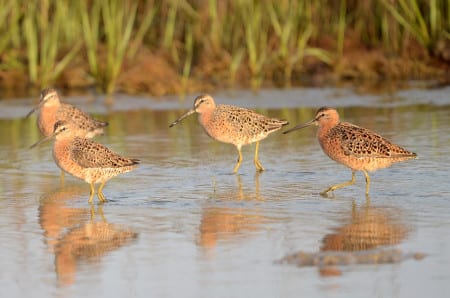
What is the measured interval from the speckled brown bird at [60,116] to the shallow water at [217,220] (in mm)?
387

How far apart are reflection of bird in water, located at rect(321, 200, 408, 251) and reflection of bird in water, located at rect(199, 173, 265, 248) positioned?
724 mm

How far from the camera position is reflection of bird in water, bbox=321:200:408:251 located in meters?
7.72

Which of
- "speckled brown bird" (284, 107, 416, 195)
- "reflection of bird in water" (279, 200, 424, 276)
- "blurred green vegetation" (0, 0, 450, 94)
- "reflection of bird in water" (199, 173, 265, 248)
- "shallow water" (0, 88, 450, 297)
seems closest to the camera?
"shallow water" (0, 88, 450, 297)

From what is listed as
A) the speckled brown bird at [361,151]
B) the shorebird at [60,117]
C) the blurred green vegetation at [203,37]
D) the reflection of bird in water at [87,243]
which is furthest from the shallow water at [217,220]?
the blurred green vegetation at [203,37]

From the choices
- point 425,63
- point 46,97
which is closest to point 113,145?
point 46,97

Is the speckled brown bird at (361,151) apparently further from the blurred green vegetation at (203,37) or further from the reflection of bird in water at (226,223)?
the blurred green vegetation at (203,37)

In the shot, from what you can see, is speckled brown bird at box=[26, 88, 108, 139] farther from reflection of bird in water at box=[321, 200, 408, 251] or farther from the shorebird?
reflection of bird in water at box=[321, 200, 408, 251]

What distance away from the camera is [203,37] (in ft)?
62.5

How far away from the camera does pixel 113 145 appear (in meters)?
13.3

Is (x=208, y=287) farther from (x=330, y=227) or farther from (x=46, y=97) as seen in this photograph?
(x=46, y=97)

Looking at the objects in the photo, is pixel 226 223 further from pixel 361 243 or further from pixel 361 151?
pixel 361 151

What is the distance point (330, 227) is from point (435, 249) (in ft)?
3.54

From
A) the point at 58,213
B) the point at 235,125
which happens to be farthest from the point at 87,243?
the point at 235,125

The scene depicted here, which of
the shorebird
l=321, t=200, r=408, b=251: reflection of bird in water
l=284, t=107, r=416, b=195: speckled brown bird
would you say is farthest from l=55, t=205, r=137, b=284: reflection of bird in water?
the shorebird
